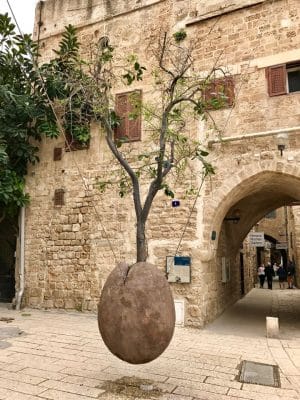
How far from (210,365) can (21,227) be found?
6.32 metres

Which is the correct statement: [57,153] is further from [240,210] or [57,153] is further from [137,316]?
[137,316]

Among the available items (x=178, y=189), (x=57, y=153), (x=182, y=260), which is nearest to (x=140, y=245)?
(x=182, y=260)

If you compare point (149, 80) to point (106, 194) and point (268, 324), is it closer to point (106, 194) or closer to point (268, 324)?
point (106, 194)

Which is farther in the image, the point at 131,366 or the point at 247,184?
the point at 247,184

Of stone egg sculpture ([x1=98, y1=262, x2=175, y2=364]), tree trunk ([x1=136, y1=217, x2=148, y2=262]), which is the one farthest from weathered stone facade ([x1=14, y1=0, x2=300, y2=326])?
stone egg sculpture ([x1=98, y1=262, x2=175, y2=364])

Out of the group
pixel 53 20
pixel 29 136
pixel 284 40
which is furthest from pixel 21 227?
pixel 284 40

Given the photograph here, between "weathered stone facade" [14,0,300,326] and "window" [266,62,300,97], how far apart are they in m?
0.11

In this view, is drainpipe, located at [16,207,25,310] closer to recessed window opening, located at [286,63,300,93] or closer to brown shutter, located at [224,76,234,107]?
brown shutter, located at [224,76,234,107]

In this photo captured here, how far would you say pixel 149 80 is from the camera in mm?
8203

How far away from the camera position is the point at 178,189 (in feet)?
24.9

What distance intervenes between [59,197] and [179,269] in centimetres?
Answer: 356

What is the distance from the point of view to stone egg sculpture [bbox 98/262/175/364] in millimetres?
3281

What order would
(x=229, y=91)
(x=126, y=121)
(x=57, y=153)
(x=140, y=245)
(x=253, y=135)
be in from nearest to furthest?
1. (x=140, y=245)
2. (x=253, y=135)
3. (x=229, y=91)
4. (x=126, y=121)
5. (x=57, y=153)

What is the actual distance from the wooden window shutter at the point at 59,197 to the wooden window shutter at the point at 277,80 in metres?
5.20
